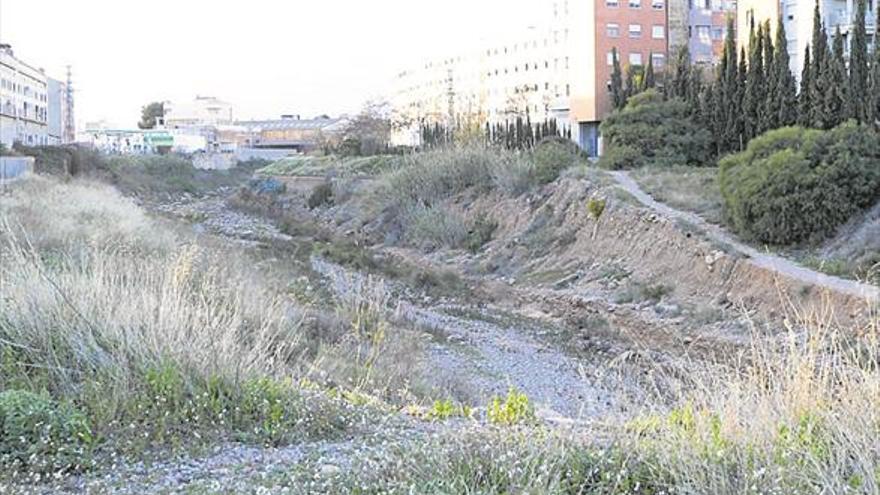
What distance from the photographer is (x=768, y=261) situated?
74.1ft

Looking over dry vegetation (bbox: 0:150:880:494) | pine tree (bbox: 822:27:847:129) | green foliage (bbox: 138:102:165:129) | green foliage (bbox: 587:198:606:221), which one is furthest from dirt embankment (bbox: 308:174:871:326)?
green foliage (bbox: 138:102:165:129)

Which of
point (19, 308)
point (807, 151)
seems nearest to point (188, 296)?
point (19, 308)

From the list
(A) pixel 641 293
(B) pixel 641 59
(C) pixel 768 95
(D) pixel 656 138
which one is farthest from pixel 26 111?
(A) pixel 641 293

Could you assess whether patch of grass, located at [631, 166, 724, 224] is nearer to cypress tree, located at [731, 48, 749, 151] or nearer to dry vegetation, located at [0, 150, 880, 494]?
cypress tree, located at [731, 48, 749, 151]

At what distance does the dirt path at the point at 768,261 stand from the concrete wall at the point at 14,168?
29.3 meters

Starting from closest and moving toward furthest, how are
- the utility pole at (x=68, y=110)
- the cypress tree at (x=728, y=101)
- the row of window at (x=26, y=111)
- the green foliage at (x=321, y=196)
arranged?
the cypress tree at (x=728, y=101) → the green foliage at (x=321, y=196) → the row of window at (x=26, y=111) → the utility pole at (x=68, y=110)

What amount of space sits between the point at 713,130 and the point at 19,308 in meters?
35.8

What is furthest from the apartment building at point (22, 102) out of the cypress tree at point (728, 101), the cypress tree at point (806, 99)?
the cypress tree at point (806, 99)

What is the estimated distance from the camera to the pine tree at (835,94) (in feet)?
108

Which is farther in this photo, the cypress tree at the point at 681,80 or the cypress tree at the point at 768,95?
the cypress tree at the point at 681,80

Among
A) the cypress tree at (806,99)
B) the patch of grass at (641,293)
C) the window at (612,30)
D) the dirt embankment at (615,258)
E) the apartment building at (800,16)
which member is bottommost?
the patch of grass at (641,293)

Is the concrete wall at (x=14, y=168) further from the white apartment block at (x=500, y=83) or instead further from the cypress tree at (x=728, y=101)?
the cypress tree at (x=728, y=101)

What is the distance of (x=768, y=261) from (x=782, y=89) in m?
15.6

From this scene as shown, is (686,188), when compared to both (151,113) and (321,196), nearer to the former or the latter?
(321,196)
